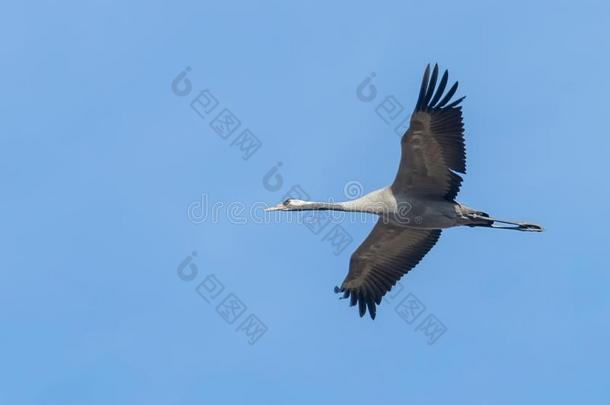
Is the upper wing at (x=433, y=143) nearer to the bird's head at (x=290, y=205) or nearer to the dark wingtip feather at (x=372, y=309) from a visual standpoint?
the bird's head at (x=290, y=205)

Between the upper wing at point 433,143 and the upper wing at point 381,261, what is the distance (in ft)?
6.56

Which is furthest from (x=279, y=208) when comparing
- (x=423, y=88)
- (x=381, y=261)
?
(x=423, y=88)

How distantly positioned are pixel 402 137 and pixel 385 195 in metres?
1.62

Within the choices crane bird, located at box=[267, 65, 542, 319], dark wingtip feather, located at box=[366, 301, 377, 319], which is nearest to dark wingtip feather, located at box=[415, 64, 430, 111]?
crane bird, located at box=[267, 65, 542, 319]

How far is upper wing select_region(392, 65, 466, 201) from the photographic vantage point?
26906mm

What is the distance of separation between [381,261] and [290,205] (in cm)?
305

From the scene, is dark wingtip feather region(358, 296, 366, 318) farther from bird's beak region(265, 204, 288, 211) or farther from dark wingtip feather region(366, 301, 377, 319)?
bird's beak region(265, 204, 288, 211)

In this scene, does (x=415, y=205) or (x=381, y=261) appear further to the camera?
(x=381, y=261)

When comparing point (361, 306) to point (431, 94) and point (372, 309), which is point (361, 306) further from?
point (431, 94)

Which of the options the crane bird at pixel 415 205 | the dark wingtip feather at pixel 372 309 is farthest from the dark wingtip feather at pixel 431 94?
the dark wingtip feather at pixel 372 309

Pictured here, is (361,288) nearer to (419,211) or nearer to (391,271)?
(391,271)

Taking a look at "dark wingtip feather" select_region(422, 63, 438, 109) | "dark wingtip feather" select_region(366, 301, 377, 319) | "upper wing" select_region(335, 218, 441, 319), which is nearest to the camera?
"dark wingtip feather" select_region(422, 63, 438, 109)

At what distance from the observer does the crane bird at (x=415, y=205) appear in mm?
26938

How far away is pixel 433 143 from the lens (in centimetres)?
2712
